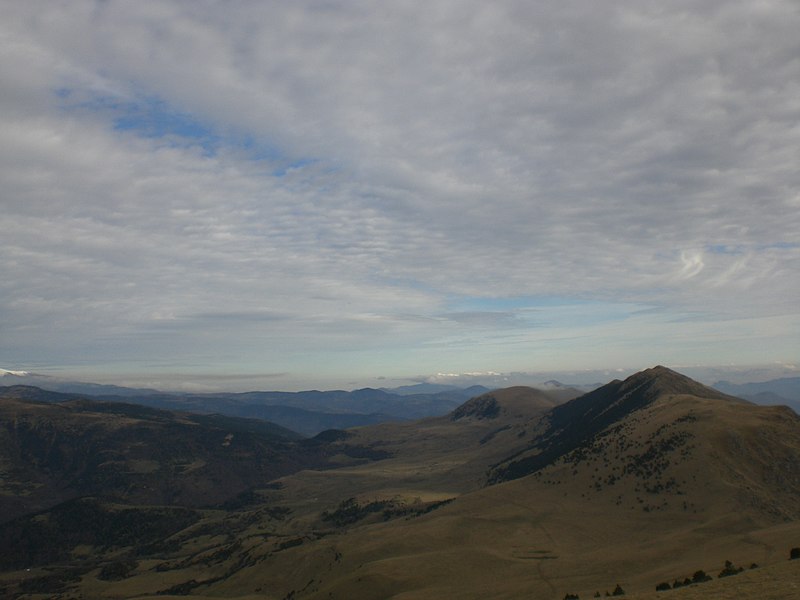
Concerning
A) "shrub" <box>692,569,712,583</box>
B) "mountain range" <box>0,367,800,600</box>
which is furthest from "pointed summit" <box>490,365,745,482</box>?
"shrub" <box>692,569,712,583</box>

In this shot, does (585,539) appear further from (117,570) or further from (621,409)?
(117,570)

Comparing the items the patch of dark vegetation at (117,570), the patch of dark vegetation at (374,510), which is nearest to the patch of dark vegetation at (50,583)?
the patch of dark vegetation at (117,570)

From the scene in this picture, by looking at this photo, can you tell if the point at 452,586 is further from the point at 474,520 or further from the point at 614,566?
the point at 474,520

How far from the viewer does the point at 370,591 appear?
7400 cm

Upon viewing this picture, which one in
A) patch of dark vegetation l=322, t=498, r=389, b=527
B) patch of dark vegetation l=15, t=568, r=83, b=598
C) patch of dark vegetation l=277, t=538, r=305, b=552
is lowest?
patch of dark vegetation l=15, t=568, r=83, b=598

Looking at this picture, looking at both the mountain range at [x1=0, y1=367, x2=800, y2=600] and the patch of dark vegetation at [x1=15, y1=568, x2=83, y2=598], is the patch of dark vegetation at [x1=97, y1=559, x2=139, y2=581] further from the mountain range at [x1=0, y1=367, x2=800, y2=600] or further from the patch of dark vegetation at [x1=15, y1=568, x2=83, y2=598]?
the patch of dark vegetation at [x1=15, y1=568, x2=83, y2=598]

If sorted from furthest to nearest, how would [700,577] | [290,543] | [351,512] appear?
[351,512] < [290,543] < [700,577]

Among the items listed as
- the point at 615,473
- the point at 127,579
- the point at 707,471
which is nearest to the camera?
the point at 707,471

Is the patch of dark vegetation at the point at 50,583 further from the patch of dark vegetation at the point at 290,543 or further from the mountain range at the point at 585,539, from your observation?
the patch of dark vegetation at the point at 290,543

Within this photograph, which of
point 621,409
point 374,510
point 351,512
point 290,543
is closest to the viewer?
point 290,543

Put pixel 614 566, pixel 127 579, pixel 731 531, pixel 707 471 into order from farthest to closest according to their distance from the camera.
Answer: pixel 127 579 < pixel 707 471 < pixel 731 531 < pixel 614 566

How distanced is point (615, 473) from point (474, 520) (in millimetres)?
29417

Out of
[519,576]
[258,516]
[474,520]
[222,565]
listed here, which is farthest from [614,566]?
[258,516]

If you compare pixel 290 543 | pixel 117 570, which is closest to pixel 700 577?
pixel 290 543
